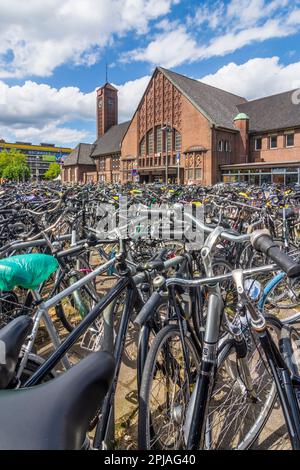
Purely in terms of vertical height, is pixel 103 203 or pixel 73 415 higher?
pixel 103 203

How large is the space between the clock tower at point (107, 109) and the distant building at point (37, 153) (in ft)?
150

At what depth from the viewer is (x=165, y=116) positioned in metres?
41.0

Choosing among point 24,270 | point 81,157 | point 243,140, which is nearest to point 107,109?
point 81,157

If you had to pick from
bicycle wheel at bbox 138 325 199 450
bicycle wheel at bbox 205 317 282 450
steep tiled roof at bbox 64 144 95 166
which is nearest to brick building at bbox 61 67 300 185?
steep tiled roof at bbox 64 144 95 166

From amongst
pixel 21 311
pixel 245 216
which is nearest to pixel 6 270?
pixel 21 311

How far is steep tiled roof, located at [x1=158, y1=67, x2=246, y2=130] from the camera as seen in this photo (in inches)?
1469

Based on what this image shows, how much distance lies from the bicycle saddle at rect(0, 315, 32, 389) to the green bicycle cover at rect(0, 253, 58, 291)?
0.51 m

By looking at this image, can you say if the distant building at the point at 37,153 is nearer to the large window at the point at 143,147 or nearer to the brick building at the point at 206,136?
the large window at the point at 143,147

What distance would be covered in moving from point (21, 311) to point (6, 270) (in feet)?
3.86

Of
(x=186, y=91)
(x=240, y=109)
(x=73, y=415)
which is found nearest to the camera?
(x=73, y=415)

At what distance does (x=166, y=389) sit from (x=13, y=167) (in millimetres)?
81300

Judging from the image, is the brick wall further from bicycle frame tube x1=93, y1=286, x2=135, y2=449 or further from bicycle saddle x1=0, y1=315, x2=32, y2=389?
bicycle saddle x1=0, y1=315, x2=32, y2=389

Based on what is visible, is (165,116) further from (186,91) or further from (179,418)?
(179,418)

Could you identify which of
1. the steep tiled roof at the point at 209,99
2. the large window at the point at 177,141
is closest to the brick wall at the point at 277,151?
the steep tiled roof at the point at 209,99
